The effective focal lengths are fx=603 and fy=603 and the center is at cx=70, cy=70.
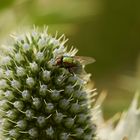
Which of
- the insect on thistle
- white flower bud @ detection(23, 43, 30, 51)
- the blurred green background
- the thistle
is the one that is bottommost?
the thistle

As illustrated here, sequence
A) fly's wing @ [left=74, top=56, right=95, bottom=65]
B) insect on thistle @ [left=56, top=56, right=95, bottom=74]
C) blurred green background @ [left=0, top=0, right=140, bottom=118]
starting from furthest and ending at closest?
blurred green background @ [left=0, top=0, right=140, bottom=118], fly's wing @ [left=74, top=56, right=95, bottom=65], insect on thistle @ [left=56, top=56, right=95, bottom=74]

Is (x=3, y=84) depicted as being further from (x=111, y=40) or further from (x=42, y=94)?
(x=111, y=40)

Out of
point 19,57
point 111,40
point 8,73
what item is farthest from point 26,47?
point 111,40

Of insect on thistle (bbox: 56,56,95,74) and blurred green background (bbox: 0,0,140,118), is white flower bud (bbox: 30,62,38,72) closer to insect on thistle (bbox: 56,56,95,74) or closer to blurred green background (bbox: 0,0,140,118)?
insect on thistle (bbox: 56,56,95,74)

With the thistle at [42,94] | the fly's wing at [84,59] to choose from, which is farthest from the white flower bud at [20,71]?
the fly's wing at [84,59]

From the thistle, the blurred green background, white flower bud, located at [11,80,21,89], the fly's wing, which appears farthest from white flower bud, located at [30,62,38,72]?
the blurred green background

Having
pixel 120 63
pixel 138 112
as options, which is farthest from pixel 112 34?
pixel 138 112

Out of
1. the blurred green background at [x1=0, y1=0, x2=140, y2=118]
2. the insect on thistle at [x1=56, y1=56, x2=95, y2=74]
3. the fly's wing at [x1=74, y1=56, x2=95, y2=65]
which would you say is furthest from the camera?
the blurred green background at [x1=0, y1=0, x2=140, y2=118]
